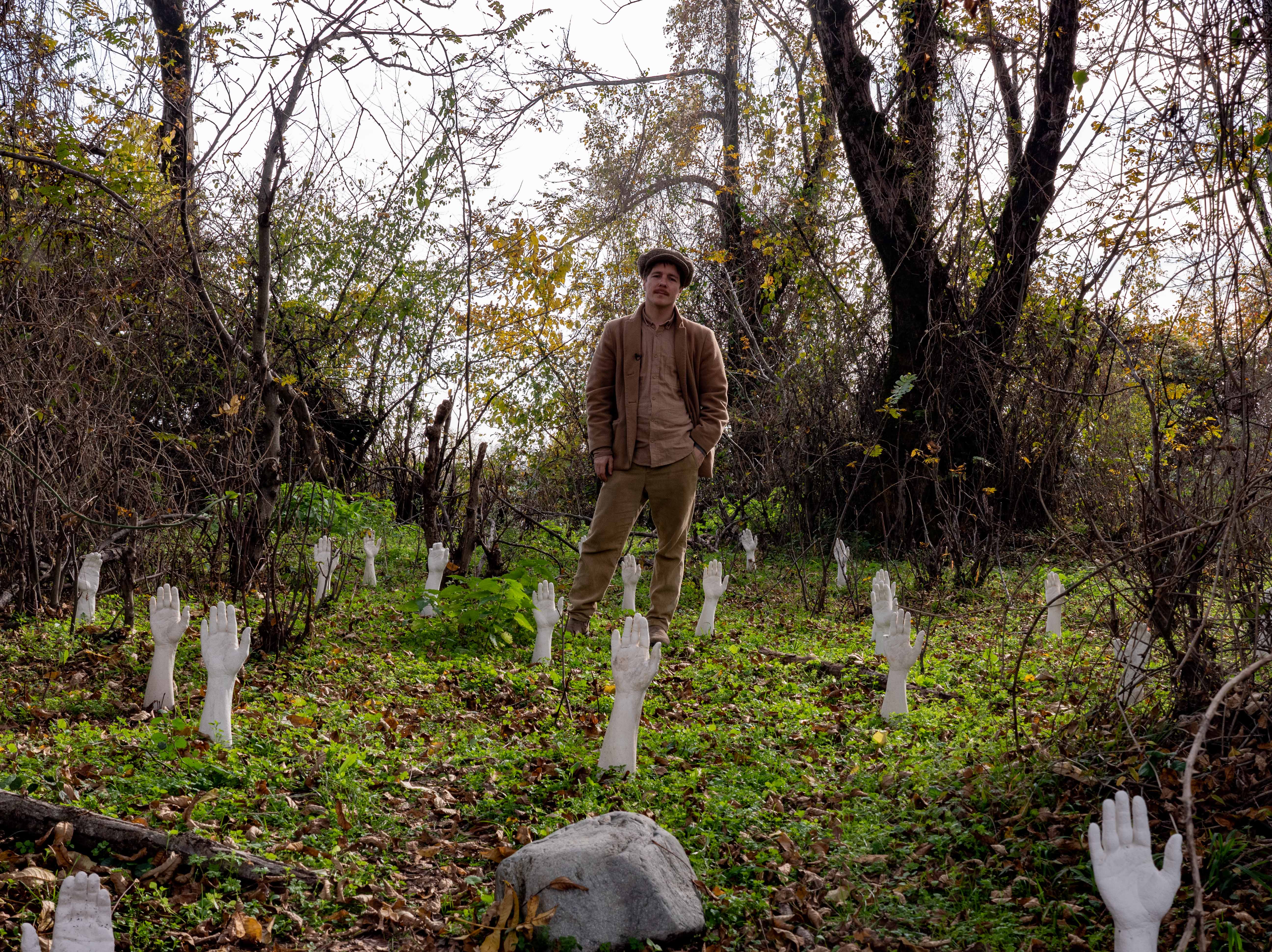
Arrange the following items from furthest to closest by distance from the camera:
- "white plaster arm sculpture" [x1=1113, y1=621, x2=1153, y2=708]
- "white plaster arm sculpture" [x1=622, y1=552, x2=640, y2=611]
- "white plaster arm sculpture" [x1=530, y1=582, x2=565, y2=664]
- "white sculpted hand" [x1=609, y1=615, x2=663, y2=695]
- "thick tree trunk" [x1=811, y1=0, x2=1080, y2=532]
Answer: "thick tree trunk" [x1=811, y1=0, x2=1080, y2=532], "white plaster arm sculpture" [x1=622, y1=552, x2=640, y2=611], "white plaster arm sculpture" [x1=530, y1=582, x2=565, y2=664], "white sculpted hand" [x1=609, y1=615, x2=663, y2=695], "white plaster arm sculpture" [x1=1113, y1=621, x2=1153, y2=708]

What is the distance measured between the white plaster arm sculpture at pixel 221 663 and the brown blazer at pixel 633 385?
2.63 m

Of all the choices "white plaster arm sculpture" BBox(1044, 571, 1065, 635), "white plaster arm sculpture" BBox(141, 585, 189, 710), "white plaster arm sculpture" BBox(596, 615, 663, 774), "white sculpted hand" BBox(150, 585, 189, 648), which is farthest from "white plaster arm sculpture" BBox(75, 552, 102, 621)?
"white plaster arm sculpture" BBox(1044, 571, 1065, 635)

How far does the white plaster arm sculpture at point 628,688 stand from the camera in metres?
3.84

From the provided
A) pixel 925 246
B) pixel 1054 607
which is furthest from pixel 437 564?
pixel 925 246

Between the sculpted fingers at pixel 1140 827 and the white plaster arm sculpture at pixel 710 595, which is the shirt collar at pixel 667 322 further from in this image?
the sculpted fingers at pixel 1140 827

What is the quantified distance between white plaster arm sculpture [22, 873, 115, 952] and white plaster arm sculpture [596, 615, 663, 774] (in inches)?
80.5

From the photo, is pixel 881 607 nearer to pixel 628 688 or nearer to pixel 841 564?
pixel 841 564

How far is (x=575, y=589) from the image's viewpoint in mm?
6195

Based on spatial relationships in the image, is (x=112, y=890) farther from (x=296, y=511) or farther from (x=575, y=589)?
(x=296, y=511)

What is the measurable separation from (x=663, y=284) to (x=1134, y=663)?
3323 mm

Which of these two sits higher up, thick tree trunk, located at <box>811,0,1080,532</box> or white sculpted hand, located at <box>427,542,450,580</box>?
thick tree trunk, located at <box>811,0,1080,532</box>

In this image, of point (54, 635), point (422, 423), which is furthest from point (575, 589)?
point (422, 423)

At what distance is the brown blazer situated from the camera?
584cm

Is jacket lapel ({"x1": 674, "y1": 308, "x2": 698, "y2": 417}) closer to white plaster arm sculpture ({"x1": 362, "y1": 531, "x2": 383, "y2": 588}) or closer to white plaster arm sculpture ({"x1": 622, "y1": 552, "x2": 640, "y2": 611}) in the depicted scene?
white plaster arm sculpture ({"x1": 622, "y1": 552, "x2": 640, "y2": 611})
